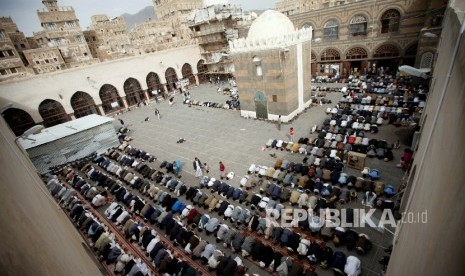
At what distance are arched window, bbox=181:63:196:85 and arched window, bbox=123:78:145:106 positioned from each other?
344 inches

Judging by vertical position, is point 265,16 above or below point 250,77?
above

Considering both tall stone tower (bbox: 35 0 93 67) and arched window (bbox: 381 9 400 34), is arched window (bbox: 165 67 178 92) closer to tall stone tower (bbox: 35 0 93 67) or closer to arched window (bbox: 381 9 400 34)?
tall stone tower (bbox: 35 0 93 67)

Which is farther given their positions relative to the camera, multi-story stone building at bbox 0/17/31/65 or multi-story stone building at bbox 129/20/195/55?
multi-story stone building at bbox 129/20/195/55

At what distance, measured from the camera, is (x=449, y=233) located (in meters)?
2.80

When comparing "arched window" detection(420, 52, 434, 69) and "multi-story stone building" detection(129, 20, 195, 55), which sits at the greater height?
"multi-story stone building" detection(129, 20, 195, 55)

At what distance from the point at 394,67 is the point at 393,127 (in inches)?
674

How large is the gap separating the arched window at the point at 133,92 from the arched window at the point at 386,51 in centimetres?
3543

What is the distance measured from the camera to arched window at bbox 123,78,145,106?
37750 millimetres

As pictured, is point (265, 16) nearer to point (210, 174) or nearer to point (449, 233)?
point (210, 174)

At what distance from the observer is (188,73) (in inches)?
1779

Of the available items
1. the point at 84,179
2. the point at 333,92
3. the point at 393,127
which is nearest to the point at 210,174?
the point at 84,179

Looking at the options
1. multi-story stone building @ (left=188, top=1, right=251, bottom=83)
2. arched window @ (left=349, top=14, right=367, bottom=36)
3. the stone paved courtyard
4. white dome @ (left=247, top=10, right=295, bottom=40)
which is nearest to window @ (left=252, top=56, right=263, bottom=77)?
white dome @ (left=247, top=10, right=295, bottom=40)

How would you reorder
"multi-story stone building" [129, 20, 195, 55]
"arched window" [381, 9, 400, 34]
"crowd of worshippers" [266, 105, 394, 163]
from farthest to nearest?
"multi-story stone building" [129, 20, 195, 55] < "arched window" [381, 9, 400, 34] < "crowd of worshippers" [266, 105, 394, 163]

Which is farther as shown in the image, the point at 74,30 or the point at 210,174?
the point at 74,30
